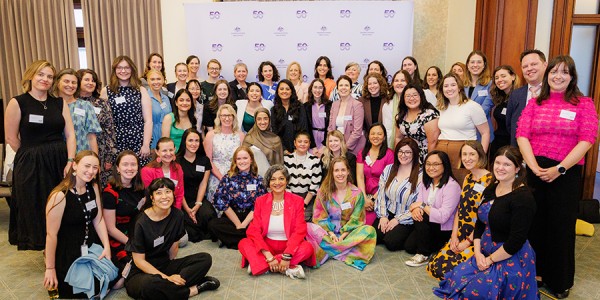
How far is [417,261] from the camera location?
350 centimetres

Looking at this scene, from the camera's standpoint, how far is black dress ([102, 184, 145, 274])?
322 centimetres

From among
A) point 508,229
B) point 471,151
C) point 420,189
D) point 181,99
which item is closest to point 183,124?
point 181,99

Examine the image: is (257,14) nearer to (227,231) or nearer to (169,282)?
(227,231)

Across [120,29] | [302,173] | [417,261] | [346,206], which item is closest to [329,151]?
[302,173]

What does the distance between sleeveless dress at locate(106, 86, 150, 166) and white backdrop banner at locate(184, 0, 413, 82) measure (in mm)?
1963

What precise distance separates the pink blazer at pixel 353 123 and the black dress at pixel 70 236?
8.25ft

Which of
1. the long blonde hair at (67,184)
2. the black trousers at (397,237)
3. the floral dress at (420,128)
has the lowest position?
the black trousers at (397,237)

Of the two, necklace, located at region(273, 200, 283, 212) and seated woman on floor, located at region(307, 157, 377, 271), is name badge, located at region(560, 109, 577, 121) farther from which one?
necklace, located at region(273, 200, 283, 212)

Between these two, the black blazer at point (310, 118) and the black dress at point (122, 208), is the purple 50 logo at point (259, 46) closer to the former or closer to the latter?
the black blazer at point (310, 118)

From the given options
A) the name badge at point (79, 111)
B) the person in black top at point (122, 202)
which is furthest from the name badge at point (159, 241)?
the name badge at point (79, 111)

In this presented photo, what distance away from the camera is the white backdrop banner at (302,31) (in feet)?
19.1

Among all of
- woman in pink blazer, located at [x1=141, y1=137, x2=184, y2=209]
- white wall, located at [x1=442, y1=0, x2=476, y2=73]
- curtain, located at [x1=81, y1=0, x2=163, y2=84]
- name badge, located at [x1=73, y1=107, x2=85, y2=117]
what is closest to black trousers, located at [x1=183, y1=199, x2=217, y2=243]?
woman in pink blazer, located at [x1=141, y1=137, x2=184, y2=209]

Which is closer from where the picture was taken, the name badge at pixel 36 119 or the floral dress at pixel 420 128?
the name badge at pixel 36 119

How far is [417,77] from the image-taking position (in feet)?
16.1
